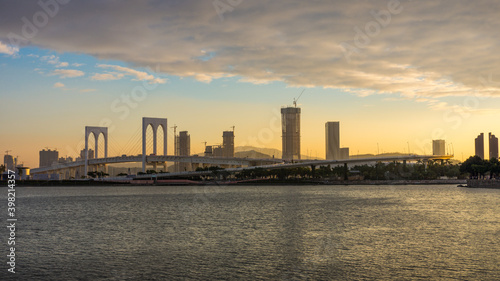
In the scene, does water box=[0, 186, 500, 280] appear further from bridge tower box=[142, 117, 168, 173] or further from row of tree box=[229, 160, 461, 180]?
row of tree box=[229, 160, 461, 180]

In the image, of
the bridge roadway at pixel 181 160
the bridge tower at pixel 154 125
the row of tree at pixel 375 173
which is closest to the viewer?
the bridge roadway at pixel 181 160

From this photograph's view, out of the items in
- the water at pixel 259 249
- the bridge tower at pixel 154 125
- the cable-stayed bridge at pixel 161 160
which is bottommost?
the water at pixel 259 249

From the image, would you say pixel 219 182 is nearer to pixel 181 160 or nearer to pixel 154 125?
pixel 181 160

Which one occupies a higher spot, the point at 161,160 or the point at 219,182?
the point at 161,160

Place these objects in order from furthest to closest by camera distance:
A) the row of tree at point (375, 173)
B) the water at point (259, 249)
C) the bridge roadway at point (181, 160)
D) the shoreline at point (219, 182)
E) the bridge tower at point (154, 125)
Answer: the row of tree at point (375, 173) → the bridge tower at point (154, 125) → the bridge roadway at point (181, 160) → the shoreline at point (219, 182) → the water at point (259, 249)

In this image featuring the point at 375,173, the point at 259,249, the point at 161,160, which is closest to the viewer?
the point at 259,249

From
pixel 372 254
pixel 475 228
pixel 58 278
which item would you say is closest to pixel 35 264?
pixel 58 278

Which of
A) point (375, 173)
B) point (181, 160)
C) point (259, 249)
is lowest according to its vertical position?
point (259, 249)

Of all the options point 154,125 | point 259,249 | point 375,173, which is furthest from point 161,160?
point 259,249

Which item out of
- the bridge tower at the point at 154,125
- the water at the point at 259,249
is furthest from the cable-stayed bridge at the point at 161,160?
the water at the point at 259,249

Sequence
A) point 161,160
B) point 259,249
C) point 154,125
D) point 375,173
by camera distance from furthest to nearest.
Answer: point 375,173 → point 154,125 → point 161,160 → point 259,249

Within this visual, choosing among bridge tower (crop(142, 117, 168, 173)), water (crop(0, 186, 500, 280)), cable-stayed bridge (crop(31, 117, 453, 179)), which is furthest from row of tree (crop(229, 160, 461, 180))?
water (crop(0, 186, 500, 280))

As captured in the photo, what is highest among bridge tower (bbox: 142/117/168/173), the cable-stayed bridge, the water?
bridge tower (bbox: 142/117/168/173)

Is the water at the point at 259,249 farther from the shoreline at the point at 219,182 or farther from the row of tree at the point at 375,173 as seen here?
the row of tree at the point at 375,173
